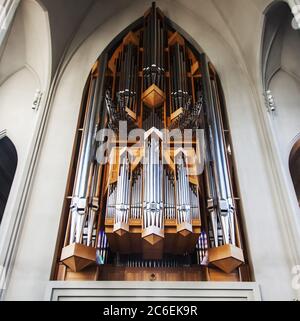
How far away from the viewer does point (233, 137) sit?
19.9ft

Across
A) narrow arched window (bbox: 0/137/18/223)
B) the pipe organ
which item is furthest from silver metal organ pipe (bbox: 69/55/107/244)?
narrow arched window (bbox: 0/137/18/223)

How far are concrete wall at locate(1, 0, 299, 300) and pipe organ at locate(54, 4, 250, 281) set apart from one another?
0.21 m

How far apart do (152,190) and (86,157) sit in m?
1.27

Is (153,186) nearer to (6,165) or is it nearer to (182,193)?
(182,193)

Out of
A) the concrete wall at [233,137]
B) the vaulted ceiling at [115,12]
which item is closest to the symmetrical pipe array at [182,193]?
the concrete wall at [233,137]

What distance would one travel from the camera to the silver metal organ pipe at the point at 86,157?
4574mm

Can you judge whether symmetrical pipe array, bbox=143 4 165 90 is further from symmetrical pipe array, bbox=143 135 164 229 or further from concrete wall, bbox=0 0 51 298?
concrete wall, bbox=0 0 51 298

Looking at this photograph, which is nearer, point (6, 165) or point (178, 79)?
point (178, 79)

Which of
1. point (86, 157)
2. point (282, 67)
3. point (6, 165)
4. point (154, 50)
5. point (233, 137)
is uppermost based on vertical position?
point (154, 50)

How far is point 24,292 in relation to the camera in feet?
14.7

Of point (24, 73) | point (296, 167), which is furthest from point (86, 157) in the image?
point (296, 167)

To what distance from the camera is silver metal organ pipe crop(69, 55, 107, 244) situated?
4574 mm

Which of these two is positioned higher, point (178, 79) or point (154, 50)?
point (154, 50)
